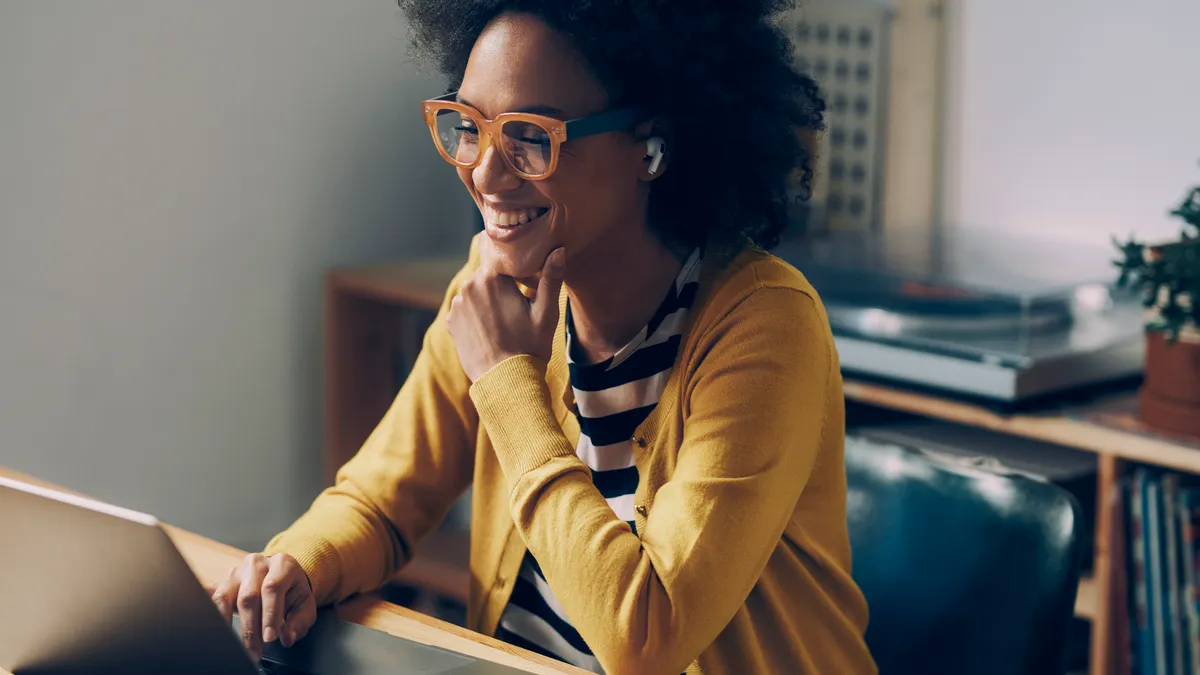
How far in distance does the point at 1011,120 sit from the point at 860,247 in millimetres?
349

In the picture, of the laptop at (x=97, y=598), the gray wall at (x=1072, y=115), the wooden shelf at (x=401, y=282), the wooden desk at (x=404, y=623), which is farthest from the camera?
the wooden shelf at (x=401, y=282)

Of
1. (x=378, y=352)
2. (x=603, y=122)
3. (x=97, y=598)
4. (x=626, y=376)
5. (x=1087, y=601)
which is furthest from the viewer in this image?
(x=378, y=352)

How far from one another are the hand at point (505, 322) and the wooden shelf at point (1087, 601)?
36.3 inches

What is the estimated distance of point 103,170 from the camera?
2.03 metres

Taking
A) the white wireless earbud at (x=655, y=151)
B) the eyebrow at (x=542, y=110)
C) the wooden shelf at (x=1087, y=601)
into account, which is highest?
the eyebrow at (x=542, y=110)

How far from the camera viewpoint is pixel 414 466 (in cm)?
132

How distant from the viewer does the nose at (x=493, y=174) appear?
1107 mm

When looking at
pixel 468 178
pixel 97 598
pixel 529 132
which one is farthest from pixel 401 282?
pixel 97 598

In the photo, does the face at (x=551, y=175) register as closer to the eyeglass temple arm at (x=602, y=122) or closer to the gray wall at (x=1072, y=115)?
the eyeglass temple arm at (x=602, y=122)

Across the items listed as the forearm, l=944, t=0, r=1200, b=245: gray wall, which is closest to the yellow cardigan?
the forearm

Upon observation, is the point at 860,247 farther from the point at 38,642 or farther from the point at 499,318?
the point at 38,642

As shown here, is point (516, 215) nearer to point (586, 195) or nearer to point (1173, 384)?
point (586, 195)

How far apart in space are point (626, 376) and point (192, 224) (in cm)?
120

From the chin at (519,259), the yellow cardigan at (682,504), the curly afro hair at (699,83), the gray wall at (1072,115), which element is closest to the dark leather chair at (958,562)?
the yellow cardigan at (682,504)
